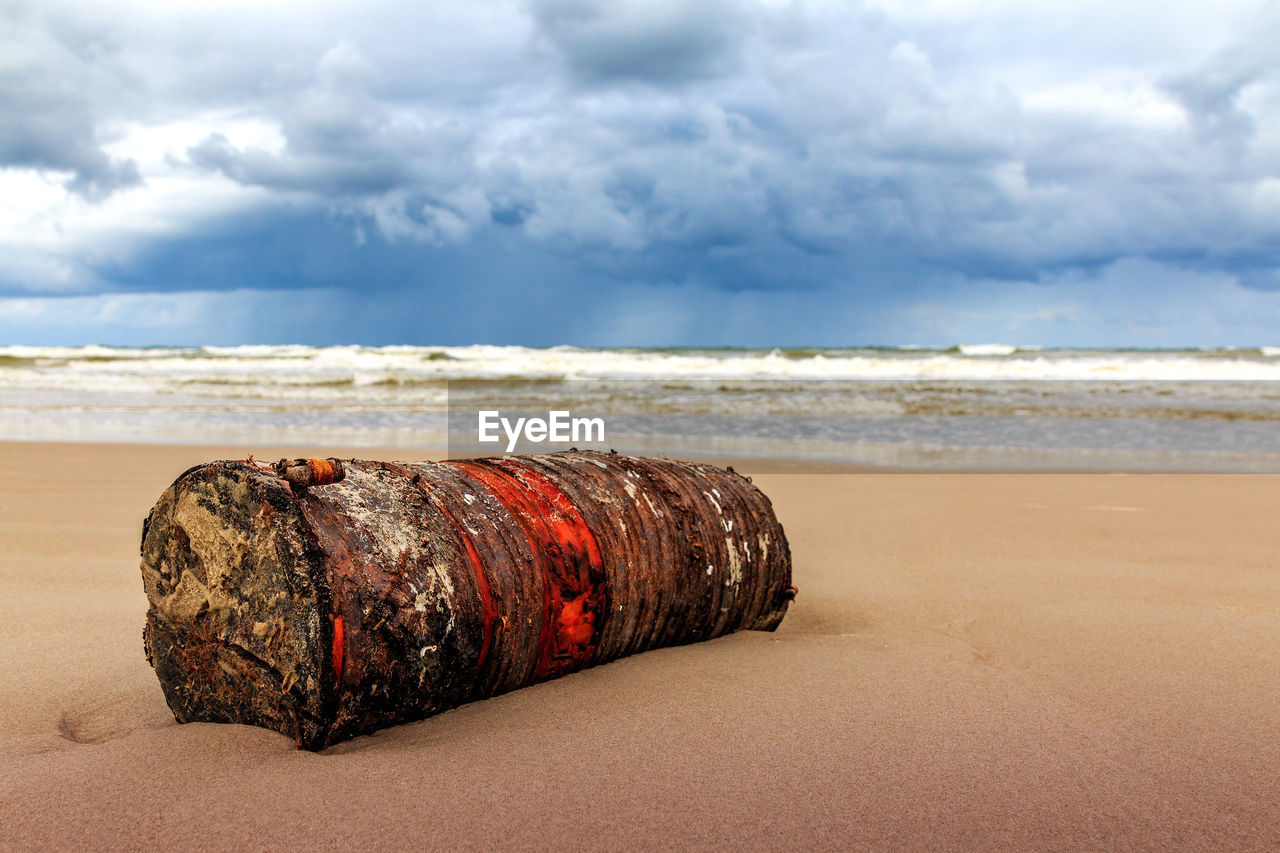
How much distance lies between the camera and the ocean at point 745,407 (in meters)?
12.1

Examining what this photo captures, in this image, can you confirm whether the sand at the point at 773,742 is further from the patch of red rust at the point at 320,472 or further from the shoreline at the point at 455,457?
the shoreline at the point at 455,457

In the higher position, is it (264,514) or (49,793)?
(264,514)

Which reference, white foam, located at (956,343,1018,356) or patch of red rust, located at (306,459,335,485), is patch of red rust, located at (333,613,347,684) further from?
white foam, located at (956,343,1018,356)

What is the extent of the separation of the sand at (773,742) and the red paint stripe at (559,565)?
14cm

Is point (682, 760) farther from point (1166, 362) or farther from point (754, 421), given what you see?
point (1166, 362)

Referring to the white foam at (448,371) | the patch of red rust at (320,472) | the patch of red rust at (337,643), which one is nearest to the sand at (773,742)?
the patch of red rust at (337,643)

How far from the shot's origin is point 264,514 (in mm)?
2221

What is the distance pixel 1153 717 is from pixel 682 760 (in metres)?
1.53

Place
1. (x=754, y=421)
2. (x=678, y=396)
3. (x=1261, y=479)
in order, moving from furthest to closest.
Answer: (x=678, y=396), (x=754, y=421), (x=1261, y=479)

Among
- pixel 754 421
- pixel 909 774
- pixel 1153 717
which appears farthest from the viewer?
pixel 754 421

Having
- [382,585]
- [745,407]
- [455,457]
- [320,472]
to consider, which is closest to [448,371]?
[745,407]

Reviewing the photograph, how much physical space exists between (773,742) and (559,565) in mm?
795

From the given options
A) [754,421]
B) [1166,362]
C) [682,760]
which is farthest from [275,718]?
[1166,362]

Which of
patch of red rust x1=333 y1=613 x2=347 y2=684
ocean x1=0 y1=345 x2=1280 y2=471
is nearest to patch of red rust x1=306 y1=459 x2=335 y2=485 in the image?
patch of red rust x1=333 y1=613 x2=347 y2=684
